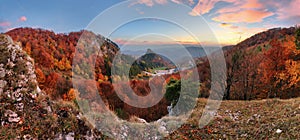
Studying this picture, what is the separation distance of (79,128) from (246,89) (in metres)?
29.4

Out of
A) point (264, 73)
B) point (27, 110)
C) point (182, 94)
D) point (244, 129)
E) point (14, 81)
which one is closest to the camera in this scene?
point (27, 110)

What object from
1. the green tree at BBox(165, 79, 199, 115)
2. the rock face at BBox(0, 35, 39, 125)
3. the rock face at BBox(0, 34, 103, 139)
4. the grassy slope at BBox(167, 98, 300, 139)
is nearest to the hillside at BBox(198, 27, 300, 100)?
the green tree at BBox(165, 79, 199, 115)

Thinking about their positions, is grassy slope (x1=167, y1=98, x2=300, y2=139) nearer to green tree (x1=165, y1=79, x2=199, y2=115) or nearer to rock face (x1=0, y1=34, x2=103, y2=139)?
green tree (x1=165, y1=79, x2=199, y2=115)

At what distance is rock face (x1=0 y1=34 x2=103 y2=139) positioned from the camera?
25.3 ft

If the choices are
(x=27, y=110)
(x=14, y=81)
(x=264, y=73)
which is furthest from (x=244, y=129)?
(x=264, y=73)

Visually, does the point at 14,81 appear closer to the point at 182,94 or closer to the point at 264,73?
the point at 182,94

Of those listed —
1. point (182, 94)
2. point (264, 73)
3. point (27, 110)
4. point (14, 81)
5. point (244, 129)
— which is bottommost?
point (244, 129)

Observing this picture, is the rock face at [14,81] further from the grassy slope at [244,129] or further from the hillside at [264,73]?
the hillside at [264,73]

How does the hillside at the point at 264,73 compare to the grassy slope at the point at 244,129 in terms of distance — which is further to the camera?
the hillside at the point at 264,73

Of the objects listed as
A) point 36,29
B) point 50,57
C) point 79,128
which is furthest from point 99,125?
point 36,29

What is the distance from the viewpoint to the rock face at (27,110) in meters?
7.70

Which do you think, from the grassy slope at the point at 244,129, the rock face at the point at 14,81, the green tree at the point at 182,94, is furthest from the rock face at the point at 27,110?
the green tree at the point at 182,94

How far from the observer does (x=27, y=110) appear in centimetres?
833

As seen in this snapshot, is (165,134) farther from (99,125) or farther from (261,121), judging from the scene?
(261,121)
